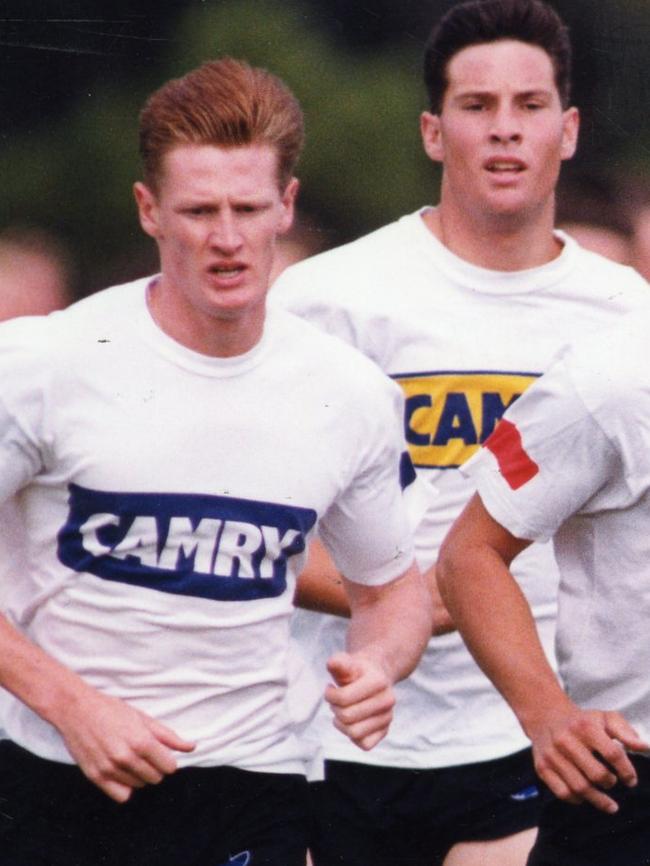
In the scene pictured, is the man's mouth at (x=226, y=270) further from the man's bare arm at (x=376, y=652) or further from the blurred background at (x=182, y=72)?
the blurred background at (x=182, y=72)

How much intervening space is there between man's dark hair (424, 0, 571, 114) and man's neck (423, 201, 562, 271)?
38 centimetres

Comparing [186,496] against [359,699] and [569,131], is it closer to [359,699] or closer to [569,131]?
[359,699]

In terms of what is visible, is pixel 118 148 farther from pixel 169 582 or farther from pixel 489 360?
pixel 169 582

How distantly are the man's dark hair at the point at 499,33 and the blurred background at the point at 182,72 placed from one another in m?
4.16

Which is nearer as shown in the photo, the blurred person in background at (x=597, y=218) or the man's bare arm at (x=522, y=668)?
the man's bare arm at (x=522, y=668)

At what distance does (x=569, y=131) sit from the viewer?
5.52 meters

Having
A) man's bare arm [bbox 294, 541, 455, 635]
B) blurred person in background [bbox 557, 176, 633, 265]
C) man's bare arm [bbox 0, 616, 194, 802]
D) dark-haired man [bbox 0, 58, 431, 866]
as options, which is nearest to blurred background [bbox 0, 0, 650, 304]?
blurred person in background [bbox 557, 176, 633, 265]

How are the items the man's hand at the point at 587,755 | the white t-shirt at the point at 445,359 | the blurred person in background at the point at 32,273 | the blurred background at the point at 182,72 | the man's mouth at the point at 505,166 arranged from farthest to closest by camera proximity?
the blurred background at the point at 182,72, the blurred person in background at the point at 32,273, the man's mouth at the point at 505,166, the white t-shirt at the point at 445,359, the man's hand at the point at 587,755

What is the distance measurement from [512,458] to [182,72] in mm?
7295

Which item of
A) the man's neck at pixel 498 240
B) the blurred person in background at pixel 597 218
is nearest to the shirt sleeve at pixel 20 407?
the man's neck at pixel 498 240

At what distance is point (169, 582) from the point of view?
4.09 metres

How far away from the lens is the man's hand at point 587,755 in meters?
3.49

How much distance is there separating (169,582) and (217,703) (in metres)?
0.25

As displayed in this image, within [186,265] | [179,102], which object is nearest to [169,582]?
[186,265]
